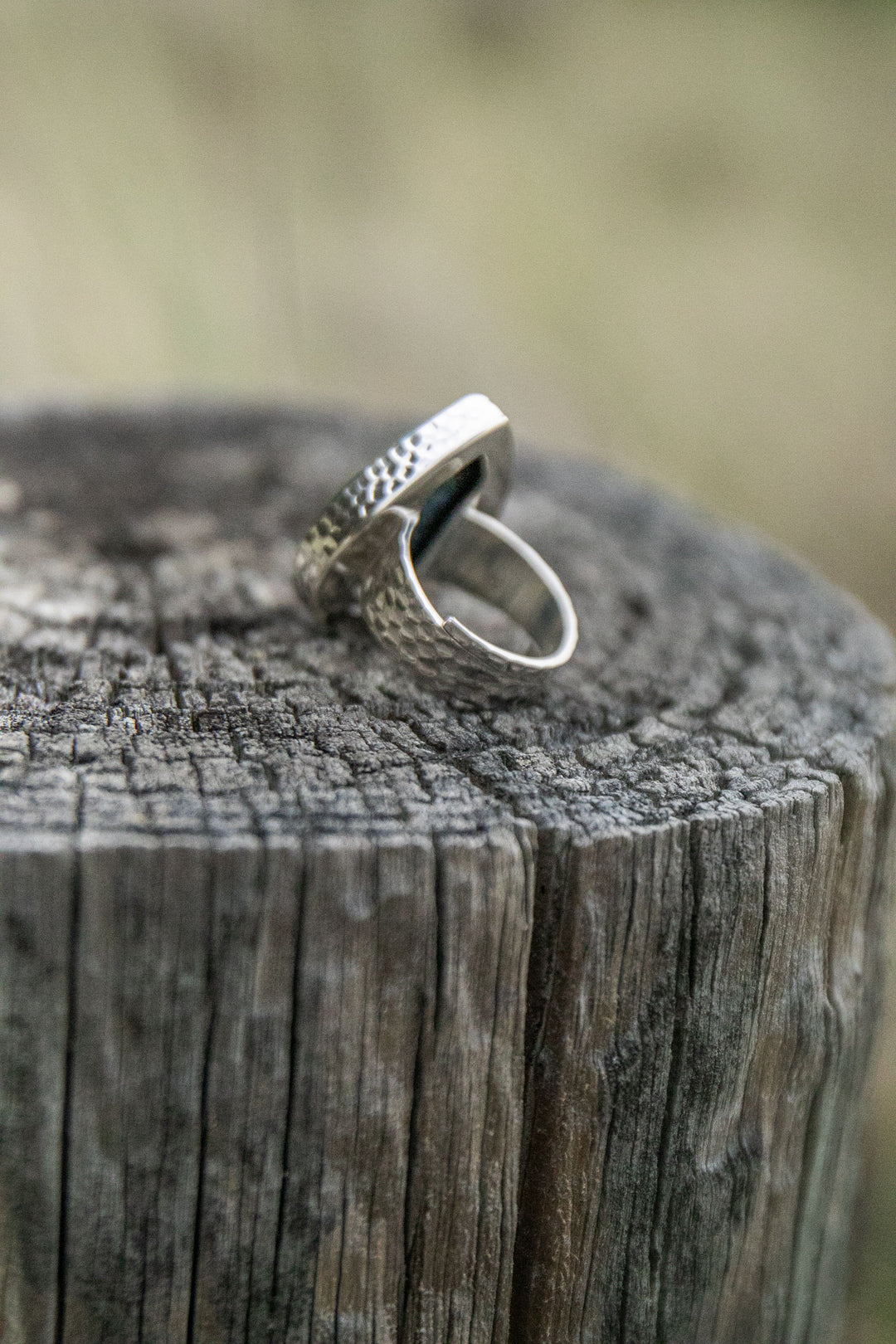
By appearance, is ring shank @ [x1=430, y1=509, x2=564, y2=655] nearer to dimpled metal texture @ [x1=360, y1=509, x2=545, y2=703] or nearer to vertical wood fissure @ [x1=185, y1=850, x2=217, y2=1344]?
dimpled metal texture @ [x1=360, y1=509, x2=545, y2=703]

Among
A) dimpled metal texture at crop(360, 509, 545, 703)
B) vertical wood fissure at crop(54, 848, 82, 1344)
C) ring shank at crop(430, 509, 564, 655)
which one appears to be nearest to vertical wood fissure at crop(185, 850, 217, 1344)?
vertical wood fissure at crop(54, 848, 82, 1344)

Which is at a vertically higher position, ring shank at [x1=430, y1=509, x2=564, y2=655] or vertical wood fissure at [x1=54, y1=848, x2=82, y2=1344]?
ring shank at [x1=430, y1=509, x2=564, y2=655]

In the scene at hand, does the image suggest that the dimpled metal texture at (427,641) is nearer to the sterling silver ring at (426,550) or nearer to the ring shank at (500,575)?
the sterling silver ring at (426,550)

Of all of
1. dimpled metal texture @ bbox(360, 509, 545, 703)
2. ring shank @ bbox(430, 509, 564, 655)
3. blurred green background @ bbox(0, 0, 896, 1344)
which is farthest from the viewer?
blurred green background @ bbox(0, 0, 896, 1344)

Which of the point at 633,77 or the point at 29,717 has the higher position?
the point at 633,77

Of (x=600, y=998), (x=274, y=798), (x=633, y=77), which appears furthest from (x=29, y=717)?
(x=633, y=77)

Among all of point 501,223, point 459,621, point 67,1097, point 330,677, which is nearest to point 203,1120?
point 67,1097

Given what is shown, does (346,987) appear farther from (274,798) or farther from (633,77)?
(633,77)

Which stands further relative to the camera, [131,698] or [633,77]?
[633,77]
